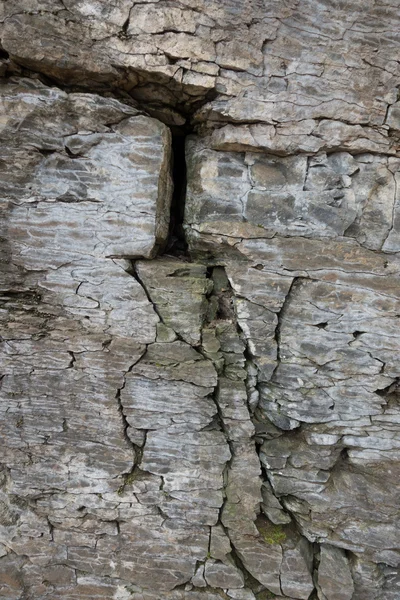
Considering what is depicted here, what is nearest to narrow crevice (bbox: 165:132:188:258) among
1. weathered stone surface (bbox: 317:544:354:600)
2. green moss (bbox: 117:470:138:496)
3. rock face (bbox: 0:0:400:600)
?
rock face (bbox: 0:0:400:600)

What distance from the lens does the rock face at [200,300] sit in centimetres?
298

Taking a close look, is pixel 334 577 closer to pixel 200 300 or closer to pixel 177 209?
pixel 200 300

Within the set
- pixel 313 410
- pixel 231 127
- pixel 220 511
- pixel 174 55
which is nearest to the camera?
pixel 174 55

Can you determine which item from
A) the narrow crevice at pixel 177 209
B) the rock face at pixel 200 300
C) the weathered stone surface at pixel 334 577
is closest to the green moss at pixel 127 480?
the rock face at pixel 200 300

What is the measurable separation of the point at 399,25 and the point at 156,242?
2.64 metres

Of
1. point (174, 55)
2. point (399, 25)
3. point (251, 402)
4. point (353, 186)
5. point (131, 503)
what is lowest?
point (131, 503)

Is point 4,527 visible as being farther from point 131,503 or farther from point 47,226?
point 47,226

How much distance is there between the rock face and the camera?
2980 millimetres

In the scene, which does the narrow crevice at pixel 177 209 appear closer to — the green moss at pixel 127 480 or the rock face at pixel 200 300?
the rock face at pixel 200 300

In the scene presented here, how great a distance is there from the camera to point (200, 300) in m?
3.33

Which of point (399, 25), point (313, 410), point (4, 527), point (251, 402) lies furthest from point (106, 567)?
point (399, 25)

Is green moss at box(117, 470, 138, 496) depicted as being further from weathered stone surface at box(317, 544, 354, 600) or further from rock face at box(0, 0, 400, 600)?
weathered stone surface at box(317, 544, 354, 600)

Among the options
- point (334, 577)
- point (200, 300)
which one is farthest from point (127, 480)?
point (334, 577)

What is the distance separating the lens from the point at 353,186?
3189 mm
